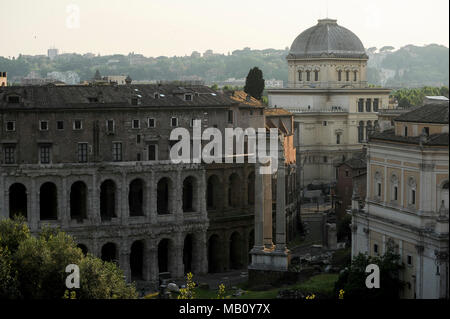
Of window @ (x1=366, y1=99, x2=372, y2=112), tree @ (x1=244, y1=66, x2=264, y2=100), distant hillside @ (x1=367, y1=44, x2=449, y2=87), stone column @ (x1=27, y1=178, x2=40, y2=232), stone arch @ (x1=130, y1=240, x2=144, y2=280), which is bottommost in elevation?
stone arch @ (x1=130, y1=240, x2=144, y2=280)

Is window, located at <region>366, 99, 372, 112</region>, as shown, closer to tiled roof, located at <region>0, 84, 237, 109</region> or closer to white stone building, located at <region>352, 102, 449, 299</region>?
tiled roof, located at <region>0, 84, 237, 109</region>

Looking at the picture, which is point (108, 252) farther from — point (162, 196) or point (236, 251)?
point (236, 251)

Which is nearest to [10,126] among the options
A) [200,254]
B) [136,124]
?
[136,124]

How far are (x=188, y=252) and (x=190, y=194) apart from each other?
5344 mm

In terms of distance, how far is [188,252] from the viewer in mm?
91625

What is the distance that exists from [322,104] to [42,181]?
6183 cm

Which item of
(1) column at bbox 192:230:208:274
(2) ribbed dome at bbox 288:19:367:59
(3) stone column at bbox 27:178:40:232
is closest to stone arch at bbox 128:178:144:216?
(1) column at bbox 192:230:208:274

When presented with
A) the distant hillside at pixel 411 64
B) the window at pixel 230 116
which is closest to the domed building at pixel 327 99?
the distant hillside at pixel 411 64

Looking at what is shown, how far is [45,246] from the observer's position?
65062 mm

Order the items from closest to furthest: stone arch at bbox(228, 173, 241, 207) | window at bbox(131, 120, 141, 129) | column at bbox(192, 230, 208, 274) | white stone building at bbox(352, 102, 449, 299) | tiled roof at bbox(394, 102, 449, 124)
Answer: white stone building at bbox(352, 102, 449, 299) → tiled roof at bbox(394, 102, 449, 124) → window at bbox(131, 120, 141, 129) → column at bbox(192, 230, 208, 274) → stone arch at bbox(228, 173, 241, 207)

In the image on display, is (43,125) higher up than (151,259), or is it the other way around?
(43,125)

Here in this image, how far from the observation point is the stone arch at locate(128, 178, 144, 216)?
89.5 m

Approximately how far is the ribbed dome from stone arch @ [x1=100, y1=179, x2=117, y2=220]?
187ft

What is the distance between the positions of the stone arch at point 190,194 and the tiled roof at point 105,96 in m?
6.97
